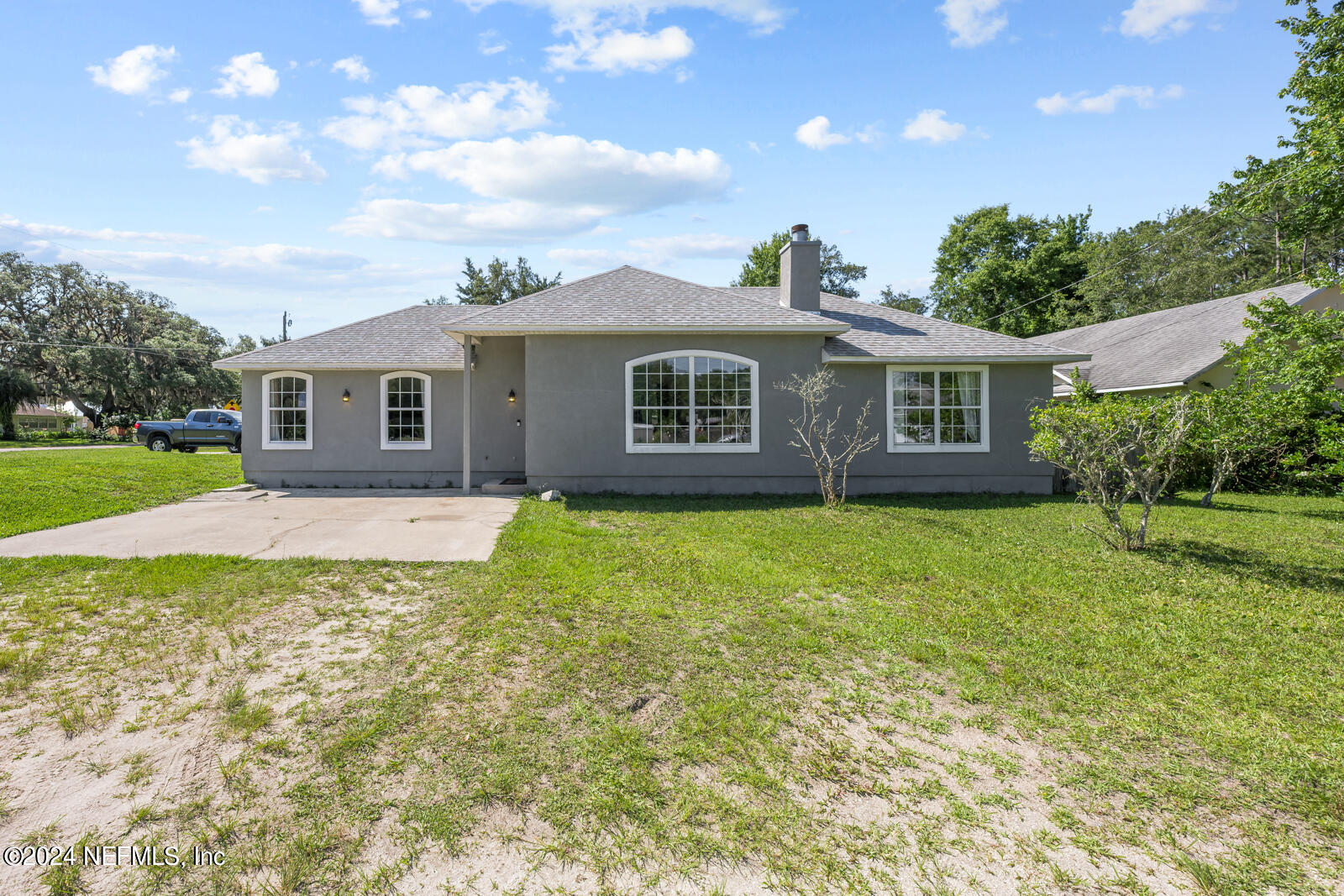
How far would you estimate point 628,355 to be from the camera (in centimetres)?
1079

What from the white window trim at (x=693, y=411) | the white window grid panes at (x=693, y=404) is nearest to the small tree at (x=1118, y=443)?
the white window trim at (x=693, y=411)

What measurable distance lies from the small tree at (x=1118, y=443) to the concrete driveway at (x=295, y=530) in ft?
22.7

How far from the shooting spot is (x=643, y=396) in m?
10.9

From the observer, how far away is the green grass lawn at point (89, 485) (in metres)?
8.54

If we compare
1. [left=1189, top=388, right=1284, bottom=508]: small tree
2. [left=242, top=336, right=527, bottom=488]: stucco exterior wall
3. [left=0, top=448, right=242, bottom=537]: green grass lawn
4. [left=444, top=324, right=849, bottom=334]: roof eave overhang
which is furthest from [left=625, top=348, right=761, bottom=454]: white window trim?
[left=0, top=448, right=242, bottom=537]: green grass lawn

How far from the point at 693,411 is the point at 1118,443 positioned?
6.29 m

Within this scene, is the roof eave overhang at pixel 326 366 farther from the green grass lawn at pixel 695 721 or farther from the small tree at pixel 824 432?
the small tree at pixel 824 432

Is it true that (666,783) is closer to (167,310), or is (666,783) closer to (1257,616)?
(1257,616)

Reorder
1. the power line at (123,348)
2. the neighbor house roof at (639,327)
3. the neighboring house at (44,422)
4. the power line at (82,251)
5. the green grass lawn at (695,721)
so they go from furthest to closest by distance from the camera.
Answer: the neighboring house at (44,422) → the power line at (82,251) → the power line at (123,348) → the neighbor house roof at (639,327) → the green grass lawn at (695,721)

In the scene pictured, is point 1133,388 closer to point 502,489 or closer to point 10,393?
point 502,489

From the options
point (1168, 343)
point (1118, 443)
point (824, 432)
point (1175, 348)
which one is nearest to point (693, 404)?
point (824, 432)

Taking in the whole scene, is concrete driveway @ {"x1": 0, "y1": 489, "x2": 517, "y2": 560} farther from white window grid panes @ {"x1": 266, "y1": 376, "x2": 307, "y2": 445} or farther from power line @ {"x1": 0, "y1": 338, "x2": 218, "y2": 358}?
power line @ {"x1": 0, "y1": 338, "x2": 218, "y2": 358}

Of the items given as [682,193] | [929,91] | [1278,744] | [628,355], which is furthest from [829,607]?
[682,193]

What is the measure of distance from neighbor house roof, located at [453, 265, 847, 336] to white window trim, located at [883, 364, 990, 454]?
183 centimetres
